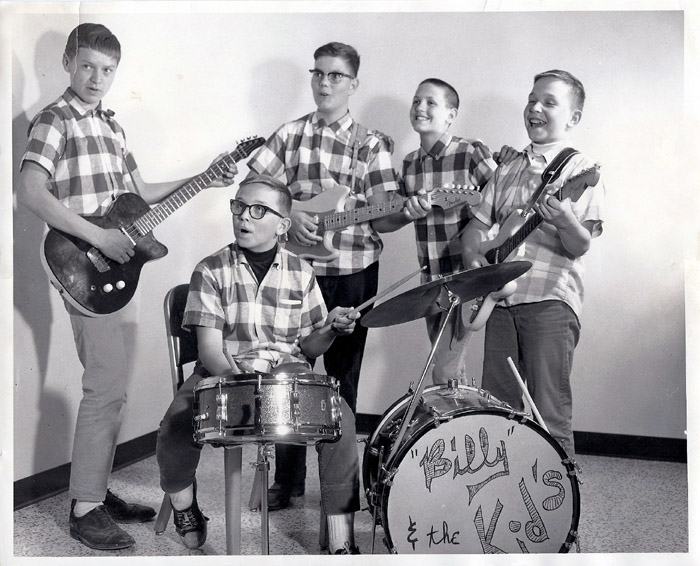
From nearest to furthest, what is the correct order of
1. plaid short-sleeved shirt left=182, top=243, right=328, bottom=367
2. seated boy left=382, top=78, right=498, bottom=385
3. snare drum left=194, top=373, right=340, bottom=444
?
snare drum left=194, top=373, right=340, bottom=444
plaid short-sleeved shirt left=182, top=243, right=328, bottom=367
seated boy left=382, top=78, right=498, bottom=385

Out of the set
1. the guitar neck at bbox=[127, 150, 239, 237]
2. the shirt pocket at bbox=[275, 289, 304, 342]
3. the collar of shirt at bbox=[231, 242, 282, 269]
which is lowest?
the shirt pocket at bbox=[275, 289, 304, 342]

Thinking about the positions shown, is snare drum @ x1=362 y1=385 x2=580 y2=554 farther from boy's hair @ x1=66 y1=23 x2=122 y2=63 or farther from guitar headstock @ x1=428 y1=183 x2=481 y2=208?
boy's hair @ x1=66 y1=23 x2=122 y2=63

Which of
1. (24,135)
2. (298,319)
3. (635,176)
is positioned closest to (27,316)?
(24,135)

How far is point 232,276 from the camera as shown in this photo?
2457mm

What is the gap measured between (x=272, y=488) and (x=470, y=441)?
2.66 feet

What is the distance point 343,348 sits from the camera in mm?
2697

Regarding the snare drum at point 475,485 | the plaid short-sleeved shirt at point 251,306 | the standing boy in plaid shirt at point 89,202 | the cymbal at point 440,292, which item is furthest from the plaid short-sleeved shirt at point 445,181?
the standing boy in plaid shirt at point 89,202

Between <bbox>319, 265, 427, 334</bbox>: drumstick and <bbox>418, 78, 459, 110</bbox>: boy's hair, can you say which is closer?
<bbox>319, 265, 427, 334</bbox>: drumstick

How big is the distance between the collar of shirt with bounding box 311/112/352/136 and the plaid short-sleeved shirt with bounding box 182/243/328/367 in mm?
517

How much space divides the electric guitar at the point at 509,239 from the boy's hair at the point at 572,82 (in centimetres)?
22

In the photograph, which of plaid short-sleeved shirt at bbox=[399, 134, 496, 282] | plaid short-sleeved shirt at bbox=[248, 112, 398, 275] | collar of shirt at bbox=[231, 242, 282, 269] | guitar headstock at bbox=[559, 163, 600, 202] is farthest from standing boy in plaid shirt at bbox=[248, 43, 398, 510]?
guitar headstock at bbox=[559, 163, 600, 202]

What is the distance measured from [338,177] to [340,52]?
41 cm

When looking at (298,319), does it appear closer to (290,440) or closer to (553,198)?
(290,440)

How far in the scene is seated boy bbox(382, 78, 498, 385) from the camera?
2633 millimetres
